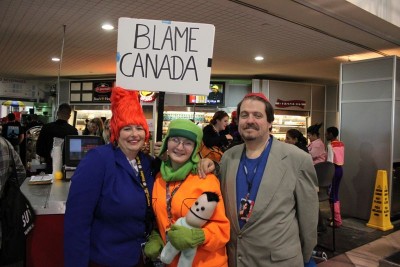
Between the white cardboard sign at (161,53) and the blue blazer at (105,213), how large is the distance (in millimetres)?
491

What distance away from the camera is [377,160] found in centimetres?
620

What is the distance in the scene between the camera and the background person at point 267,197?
1.87 metres

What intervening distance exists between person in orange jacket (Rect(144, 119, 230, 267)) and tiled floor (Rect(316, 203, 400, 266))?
2.98 m

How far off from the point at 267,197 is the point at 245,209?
14 centimetres

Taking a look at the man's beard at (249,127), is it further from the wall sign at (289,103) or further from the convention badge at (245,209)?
the wall sign at (289,103)

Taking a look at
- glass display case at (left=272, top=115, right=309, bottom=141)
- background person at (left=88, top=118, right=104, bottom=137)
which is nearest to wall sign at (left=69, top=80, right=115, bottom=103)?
background person at (left=88, top=118, right=104, bottom=137)

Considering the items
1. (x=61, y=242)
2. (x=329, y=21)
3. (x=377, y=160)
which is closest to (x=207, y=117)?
(x=377, y=160)

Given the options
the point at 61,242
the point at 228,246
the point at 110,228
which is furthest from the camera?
the point at 61,242

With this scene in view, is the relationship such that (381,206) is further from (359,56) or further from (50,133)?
(50,133)

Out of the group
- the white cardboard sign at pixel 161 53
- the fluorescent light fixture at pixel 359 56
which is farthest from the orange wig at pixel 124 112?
the fluorescent light fixture at pixel 359 56

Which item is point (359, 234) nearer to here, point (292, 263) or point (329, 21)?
point (329, 21)

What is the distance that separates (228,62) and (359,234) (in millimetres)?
4535

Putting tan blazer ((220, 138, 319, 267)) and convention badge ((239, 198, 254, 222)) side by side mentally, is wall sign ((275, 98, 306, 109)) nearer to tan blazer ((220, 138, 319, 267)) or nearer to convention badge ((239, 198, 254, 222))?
tan blazer ((220, 138, 319, 267))

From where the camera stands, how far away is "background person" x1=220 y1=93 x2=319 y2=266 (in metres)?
1.87
